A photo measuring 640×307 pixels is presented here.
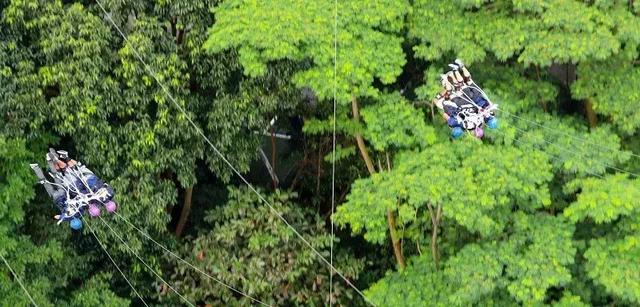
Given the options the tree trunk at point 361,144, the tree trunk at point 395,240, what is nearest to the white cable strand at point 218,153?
the tree trunk at point 395,240

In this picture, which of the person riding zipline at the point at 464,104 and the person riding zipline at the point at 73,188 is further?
the person riding zipline at the point at 73,188

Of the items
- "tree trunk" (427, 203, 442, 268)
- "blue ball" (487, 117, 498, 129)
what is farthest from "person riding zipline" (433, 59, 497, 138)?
"tree trunk" (427, 203, 442, 268)

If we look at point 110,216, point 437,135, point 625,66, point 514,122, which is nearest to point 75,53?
point 110,216

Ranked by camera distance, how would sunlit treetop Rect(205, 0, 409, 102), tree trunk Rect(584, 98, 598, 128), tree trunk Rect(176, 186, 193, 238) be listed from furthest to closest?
tree trunk Rect(176, 186, 193, 238) → tree trunk Rect(584, 98, 598, 128) → sunlit treetop Rect(205, 0, 409, 102)

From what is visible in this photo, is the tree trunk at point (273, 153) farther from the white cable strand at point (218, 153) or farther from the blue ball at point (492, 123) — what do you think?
the blue ball at point (492, 123)

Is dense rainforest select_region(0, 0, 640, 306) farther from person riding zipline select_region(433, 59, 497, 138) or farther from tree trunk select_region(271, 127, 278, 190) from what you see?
tree trunk select_region(271, 127, 278, 190)

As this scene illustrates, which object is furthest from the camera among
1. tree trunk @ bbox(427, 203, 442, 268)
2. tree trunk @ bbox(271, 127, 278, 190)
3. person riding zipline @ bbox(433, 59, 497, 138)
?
tree trunk @ bbox(271, 127, 278, 190)
